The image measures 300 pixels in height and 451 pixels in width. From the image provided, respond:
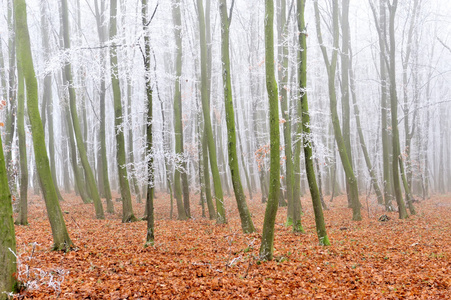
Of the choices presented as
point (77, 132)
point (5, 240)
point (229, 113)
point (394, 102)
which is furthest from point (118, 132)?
point (394, 102)

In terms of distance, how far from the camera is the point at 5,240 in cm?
455

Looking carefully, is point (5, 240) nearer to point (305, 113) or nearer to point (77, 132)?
point (305, 113)

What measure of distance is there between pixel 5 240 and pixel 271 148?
4.89m

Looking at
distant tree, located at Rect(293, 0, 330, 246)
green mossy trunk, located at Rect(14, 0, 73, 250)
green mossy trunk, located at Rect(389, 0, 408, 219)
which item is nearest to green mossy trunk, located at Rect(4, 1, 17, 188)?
green mossy trunk, located at Rect(14, 0, 73, 250)

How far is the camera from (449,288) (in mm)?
5824

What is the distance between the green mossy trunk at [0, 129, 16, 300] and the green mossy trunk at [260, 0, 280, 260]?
15.2 feet

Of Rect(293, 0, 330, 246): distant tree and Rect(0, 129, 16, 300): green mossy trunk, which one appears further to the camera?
Rect(293, 0, 330, 246): distant tree

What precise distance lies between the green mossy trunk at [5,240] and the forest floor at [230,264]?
1.01 ft

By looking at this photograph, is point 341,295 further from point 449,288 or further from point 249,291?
point 449,288

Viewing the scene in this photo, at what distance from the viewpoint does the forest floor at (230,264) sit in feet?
18.3

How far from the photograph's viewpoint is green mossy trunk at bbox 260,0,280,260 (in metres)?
7.04

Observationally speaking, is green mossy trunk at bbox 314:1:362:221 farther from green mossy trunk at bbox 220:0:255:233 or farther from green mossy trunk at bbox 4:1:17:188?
green mossy trunk at bbox 4:1:17:188

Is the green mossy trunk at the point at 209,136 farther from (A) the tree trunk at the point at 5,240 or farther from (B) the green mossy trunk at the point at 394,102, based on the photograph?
(A) the tree trunk at the point at 5,240

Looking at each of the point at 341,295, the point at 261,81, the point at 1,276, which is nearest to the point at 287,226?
the point at 341,295
